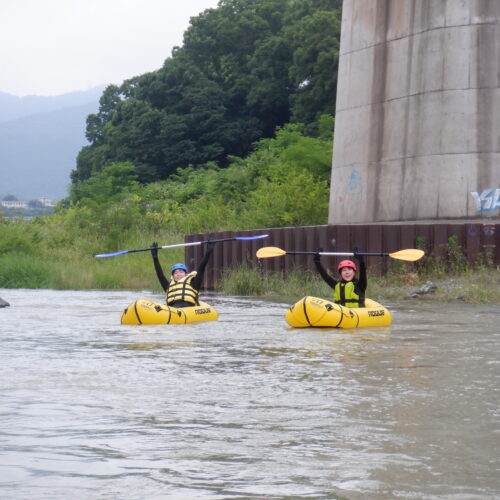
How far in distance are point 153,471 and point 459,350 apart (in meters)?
7.18

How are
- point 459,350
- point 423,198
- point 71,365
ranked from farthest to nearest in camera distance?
point 423,198
point 459,350
point 71,365

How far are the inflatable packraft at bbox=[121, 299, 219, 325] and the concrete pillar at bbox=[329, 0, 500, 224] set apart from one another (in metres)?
8.19

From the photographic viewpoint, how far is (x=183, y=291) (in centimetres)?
1775

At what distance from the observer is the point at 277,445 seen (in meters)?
7.21

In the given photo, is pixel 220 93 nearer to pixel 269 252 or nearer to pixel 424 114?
pixel 424 114

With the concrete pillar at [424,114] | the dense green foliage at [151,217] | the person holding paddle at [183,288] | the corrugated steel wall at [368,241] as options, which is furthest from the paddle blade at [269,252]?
the dense green foliage at [151,217]

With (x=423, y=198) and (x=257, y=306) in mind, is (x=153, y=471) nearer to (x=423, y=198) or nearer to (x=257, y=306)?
(x=257, y=306)

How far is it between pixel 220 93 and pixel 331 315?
50.6 m

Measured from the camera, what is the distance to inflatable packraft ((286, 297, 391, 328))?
51.9 ft

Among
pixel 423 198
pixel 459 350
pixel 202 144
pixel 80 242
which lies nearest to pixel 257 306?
pixel 423 198

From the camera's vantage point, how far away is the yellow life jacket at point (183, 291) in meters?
17.6

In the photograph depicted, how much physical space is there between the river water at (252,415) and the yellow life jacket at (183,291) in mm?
2003

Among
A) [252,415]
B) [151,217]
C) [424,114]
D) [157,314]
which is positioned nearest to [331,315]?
[157,314]

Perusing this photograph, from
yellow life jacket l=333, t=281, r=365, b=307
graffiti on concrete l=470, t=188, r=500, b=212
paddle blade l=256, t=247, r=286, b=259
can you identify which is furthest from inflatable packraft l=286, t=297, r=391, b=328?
graffiti on concrete l=470, t=188, r=500, b=212
